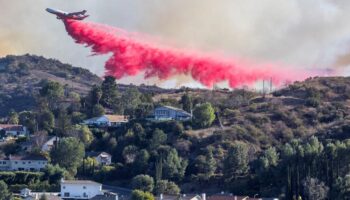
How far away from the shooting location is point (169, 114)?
14550 centimetres

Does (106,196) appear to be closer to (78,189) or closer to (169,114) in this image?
(78,189)

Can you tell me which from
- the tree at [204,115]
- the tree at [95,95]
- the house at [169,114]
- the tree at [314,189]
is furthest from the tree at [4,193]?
the tree at [95,95]

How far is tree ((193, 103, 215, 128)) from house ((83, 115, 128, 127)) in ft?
38.4

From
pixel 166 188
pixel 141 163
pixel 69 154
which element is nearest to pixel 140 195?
pixel 166 188

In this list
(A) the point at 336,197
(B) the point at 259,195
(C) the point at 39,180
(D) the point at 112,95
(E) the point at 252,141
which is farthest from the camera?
(D) the point at 112,95

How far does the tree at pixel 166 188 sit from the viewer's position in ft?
369

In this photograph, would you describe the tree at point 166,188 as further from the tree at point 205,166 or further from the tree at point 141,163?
the tree at point 141,163

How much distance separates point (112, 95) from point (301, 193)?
58893 mm

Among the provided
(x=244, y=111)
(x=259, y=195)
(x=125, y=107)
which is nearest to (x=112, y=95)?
(x=125, y=107)

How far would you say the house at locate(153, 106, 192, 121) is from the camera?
475 feet

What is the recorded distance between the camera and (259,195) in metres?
110

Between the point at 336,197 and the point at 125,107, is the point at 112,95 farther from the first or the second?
the point at 336,197

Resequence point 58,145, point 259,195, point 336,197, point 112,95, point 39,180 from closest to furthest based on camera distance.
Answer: point 336,197 → point 259,195 → point 39,180 → point 58,145 → point 112,95

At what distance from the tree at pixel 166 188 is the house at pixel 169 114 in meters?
30.5
